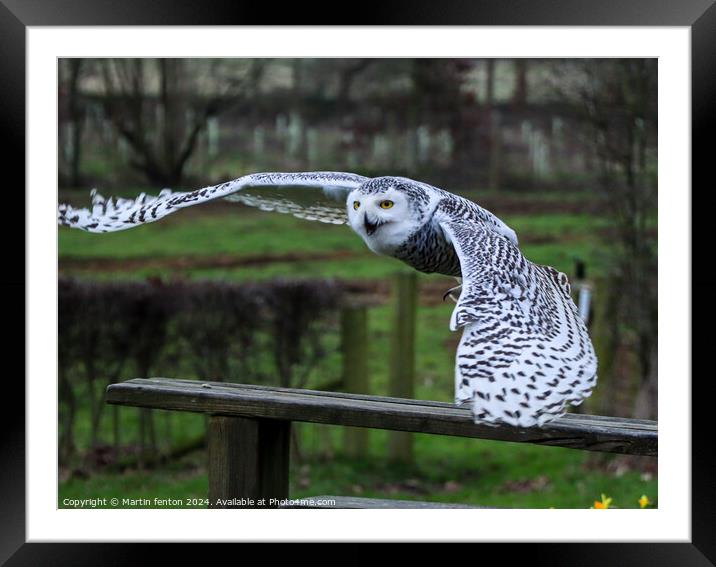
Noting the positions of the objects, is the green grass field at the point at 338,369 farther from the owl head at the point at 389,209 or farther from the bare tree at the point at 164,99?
the owl head at the point at 389,209

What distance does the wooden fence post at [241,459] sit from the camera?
2.28 meters

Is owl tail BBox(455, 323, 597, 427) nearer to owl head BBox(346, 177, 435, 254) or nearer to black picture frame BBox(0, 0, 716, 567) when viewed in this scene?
owl head BBox(346, 177, 435, 254)

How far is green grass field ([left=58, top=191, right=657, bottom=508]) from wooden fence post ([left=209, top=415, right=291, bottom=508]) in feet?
3.80

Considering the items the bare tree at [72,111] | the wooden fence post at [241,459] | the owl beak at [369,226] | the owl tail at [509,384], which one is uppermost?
the bare tree at [72,111]

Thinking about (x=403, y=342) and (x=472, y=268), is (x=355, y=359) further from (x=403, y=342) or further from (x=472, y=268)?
(x=472, y=268)

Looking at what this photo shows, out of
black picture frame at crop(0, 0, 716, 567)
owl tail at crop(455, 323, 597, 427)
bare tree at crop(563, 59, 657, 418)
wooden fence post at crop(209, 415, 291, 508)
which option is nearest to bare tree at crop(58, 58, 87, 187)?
black picture frame at crop(0, 0, 716, 567)

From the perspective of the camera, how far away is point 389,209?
240cm

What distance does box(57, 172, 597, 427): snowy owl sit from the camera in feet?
5.92

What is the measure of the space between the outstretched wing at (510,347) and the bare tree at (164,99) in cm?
204

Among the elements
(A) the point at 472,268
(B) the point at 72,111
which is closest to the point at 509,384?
(A) the point at 472,268

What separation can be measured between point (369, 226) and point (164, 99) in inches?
70.7
